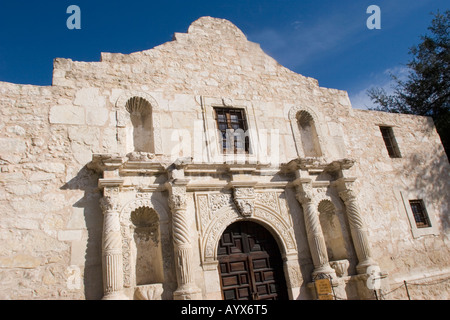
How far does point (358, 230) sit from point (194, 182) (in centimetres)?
370

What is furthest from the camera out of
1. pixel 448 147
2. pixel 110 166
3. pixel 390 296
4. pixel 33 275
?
pixel 448 147

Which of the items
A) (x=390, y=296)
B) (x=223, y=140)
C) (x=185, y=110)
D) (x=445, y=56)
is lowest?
(x=390, y=296)

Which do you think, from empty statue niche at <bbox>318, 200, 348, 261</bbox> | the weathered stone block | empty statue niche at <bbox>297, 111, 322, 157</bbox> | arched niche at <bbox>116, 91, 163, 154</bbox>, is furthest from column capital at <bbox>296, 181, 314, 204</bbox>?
the weathered stone block

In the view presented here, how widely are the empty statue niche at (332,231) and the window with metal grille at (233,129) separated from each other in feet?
7.49

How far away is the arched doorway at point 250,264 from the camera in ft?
22.0

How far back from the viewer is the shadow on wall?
5688 mm

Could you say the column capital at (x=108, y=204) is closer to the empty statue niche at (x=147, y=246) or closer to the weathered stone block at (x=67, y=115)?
the empty statue niche at (x=147, y=246)

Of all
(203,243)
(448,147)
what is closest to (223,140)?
(203,243)

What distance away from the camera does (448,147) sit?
12.3 m

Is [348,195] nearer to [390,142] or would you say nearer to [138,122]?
A: [390,142]

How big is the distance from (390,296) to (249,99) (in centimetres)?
522

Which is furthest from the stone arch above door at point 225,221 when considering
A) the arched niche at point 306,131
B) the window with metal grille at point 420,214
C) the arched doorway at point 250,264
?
the window with metal grille at point 420,214

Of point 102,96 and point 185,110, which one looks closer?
point 102,96

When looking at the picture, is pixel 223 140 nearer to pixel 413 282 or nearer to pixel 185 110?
pixel 185 110
